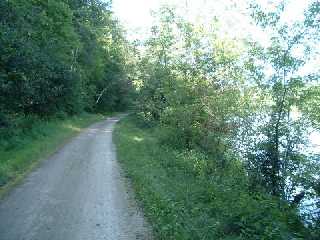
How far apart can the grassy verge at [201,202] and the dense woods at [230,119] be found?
36mm

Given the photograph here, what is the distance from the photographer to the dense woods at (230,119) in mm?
9547

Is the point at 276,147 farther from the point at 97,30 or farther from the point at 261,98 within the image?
the point at 97,30

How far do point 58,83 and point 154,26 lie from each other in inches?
510

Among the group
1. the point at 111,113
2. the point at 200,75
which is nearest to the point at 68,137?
the point at 200,75

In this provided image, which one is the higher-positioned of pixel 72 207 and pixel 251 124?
pixel 251 124

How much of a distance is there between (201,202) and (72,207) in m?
3.66

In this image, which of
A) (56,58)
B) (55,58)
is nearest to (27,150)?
(55,58)

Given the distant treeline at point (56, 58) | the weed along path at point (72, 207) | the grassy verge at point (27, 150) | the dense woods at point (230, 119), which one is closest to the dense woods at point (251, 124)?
the dense woods at point (230, 119)

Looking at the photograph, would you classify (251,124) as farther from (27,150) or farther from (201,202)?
(27,150)

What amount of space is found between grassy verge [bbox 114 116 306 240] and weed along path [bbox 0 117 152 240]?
52 centimetres

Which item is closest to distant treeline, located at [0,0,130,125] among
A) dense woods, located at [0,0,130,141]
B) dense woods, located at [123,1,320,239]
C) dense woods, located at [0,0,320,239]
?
dense woods, located at [0,0,130,141]

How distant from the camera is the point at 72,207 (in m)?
10.1

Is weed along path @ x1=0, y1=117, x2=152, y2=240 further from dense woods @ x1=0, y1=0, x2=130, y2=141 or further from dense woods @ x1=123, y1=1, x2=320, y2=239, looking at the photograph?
dense woods @ x1=0, y1=0, x2=130, y2=141

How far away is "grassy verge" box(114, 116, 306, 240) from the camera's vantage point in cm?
842
